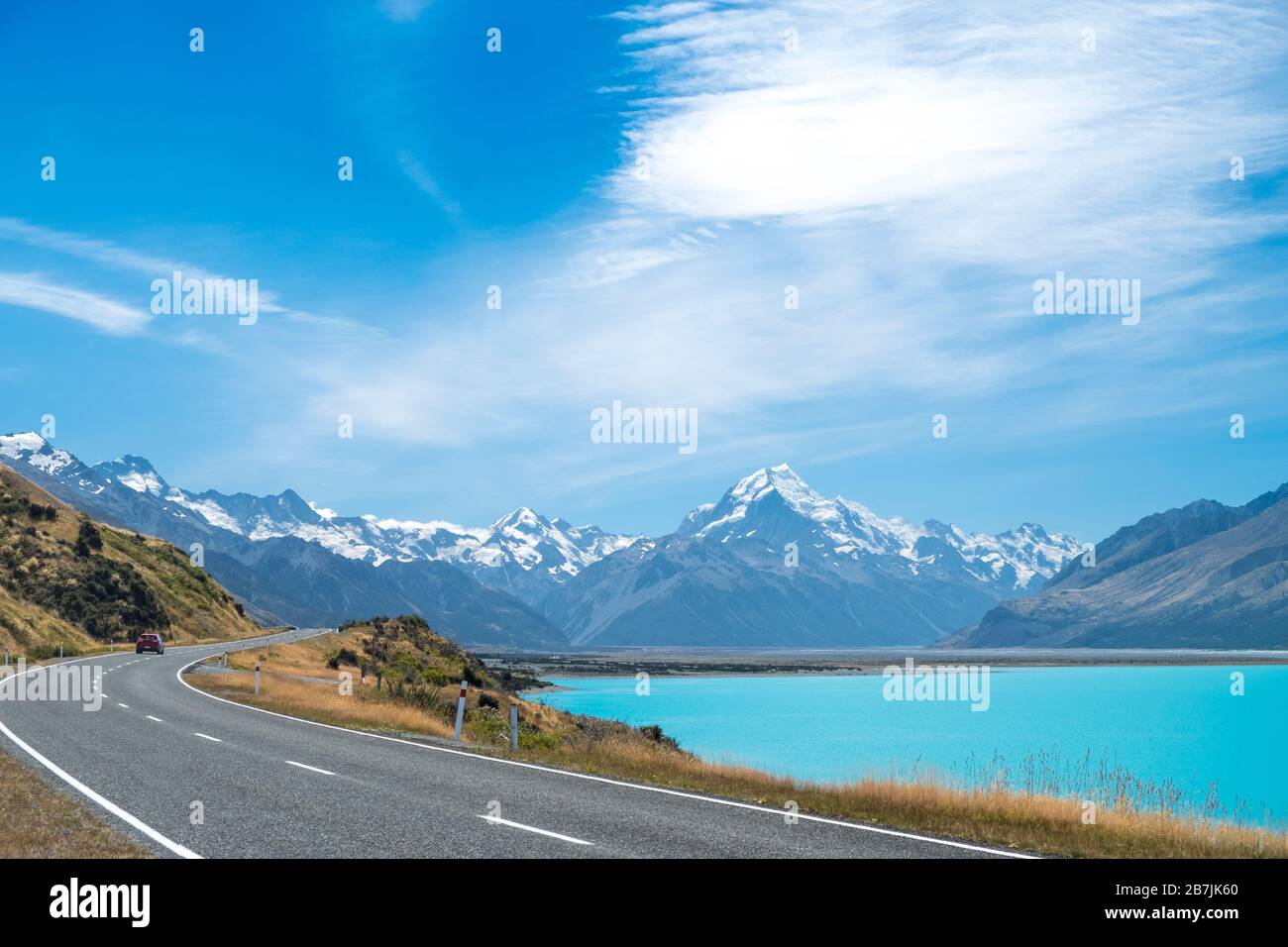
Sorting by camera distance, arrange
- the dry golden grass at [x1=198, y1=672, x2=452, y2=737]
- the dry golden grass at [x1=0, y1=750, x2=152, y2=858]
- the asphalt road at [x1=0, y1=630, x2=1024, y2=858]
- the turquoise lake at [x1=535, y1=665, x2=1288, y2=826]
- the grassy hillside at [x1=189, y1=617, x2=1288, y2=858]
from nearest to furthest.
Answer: the dry golden grass at [x1=0, y1=750, x2=152, y2=858] → the asphalt road at [x1=0, y1=630, x2=1024, y2=858] → the grassy hillside at [x1=189, y1=617, x2=1288, y2=858] → the dry golden grass at [x1=198, y1=672, x2=452, y2=737] → the turquoise lake at [x1=535, y1=665, x2=1288, y2=826]

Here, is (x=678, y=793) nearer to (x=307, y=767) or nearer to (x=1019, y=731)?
(x=307, y=767)

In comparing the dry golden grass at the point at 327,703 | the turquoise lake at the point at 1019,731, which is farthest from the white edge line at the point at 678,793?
the turquoise lake at the point at 1019,731

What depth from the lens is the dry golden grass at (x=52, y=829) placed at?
10562 millimetres

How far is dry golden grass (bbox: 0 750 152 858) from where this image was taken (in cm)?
1056

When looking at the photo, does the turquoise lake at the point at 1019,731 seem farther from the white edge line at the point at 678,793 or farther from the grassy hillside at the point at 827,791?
the white edge line at the point at 678,793

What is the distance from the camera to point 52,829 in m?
11.9

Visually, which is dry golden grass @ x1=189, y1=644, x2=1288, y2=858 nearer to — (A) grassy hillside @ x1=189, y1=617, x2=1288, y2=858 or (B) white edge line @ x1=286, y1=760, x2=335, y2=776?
(A) grassy hillside @ x1=189, y1=617, x2=1288, y2=858

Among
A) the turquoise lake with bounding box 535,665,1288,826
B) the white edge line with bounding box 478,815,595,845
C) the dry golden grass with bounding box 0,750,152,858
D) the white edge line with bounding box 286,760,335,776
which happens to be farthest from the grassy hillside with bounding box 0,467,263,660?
the white edge line with bounding box 478,815,595,845

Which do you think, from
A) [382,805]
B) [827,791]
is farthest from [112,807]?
[827,791]

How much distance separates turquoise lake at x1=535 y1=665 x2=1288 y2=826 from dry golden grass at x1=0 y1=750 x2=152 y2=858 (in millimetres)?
12454

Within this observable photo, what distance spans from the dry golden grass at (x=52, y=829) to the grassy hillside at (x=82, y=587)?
2162 inches
